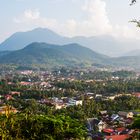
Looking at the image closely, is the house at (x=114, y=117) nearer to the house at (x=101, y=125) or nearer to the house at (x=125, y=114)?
the house at (x=125, y=114)

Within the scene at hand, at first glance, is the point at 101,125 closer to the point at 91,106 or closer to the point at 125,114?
the point at 125,114

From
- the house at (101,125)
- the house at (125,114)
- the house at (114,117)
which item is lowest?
the house at (101,125)

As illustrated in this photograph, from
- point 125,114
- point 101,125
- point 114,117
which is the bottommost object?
point 101,125

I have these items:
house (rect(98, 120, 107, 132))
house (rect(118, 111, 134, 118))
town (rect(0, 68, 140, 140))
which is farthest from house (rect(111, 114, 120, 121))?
house (rect(98, 120, 107, 132))

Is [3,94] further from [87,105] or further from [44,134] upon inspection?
[44,134]

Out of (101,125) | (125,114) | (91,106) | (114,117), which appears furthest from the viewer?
(91,106)

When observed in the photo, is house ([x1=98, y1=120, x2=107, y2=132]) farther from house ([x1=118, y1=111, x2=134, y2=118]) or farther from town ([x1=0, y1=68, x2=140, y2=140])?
house ([x1=118, y1=111, x2=134, y2=118])

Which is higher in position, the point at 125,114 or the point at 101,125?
the point at 125,114

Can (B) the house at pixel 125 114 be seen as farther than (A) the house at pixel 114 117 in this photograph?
No

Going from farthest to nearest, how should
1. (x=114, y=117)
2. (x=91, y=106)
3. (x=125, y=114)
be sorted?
1. (x=91, y=106)
2. (x=125, y=114)
3. (x=114, y=117)

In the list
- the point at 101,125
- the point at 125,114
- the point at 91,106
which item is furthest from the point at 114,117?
the point at 91,106

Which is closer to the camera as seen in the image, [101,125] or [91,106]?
[101,125]

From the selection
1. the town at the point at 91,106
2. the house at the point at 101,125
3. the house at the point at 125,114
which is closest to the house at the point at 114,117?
the town at the point at 91,106
